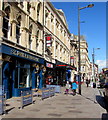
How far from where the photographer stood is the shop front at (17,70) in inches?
529

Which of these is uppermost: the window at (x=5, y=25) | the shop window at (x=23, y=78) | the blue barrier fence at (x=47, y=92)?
the window at (x=5, y=25)

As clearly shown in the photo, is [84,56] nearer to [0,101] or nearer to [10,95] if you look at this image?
[10,95]

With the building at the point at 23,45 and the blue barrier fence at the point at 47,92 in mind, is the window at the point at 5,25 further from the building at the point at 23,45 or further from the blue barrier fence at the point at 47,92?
the blue barrier fence at the point at 47,92

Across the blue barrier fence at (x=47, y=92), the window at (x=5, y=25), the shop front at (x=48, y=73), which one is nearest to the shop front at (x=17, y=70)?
the window at (x=5, y=25)

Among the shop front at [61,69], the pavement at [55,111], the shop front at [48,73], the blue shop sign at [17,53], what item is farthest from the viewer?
the shop front at [61,69]

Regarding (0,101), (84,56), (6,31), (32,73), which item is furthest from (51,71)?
(84,56)

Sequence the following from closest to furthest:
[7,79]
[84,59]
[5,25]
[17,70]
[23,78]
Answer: [7,79] < [5,25] < [17,70] < [23,78] < [84,59]

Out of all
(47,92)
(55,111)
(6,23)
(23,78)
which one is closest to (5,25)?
(6,23)

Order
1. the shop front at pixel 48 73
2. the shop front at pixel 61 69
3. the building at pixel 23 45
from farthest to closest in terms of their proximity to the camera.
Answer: the shop front at pixel 61 69, the shop front at pixel 48 73, the building at pixel 23 45

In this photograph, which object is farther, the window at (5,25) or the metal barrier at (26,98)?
the window at (5,25)

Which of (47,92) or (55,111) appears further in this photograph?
(47,92)

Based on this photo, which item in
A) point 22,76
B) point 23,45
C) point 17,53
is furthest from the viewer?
point 22,76

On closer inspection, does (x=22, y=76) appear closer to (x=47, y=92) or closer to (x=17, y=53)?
(x=17, y=53)

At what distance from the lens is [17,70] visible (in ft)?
50.4
